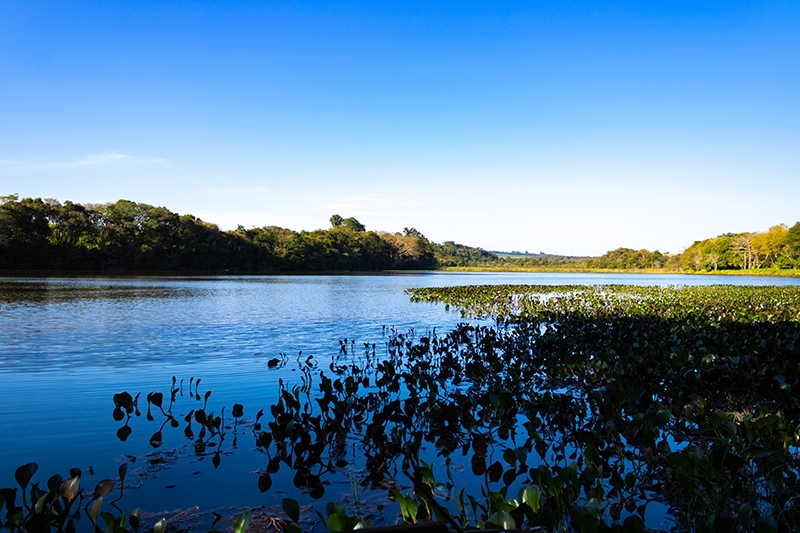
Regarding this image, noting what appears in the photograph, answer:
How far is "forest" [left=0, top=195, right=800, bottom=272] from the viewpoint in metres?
51.9

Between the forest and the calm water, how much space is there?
37200 mm

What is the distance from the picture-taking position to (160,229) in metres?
62.8

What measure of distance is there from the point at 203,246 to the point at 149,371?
62169mm

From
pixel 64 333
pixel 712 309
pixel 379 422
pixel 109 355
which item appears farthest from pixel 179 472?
pixel 712 309

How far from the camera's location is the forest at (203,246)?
51.9 meters

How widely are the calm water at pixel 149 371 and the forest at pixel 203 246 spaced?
37.2 meters

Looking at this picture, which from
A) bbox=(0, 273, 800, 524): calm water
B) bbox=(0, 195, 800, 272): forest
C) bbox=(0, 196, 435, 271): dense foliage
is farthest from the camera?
bbox=(0, 195, 800, 272): forest

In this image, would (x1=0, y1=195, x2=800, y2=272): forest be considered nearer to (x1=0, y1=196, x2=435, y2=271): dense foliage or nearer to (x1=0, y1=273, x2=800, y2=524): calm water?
(x1=0, y1=196, x2=435, y2=271): dense foliage

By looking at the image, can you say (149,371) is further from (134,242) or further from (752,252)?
(752,252)

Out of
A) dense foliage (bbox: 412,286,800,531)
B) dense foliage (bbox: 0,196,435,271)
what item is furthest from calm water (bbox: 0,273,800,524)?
dense foliage (bbox: 0,196,435,271)

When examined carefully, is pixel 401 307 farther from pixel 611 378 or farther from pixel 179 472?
pixel 179 472

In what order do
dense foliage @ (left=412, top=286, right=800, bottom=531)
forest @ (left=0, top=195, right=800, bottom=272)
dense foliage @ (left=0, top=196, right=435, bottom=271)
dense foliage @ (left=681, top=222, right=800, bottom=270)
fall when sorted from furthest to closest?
dense foliage @ (left=681, top=222, right=800, bottom=270)
forest @ (left=0, top=195, right=800, bottom=272)
dense foliage @ (left=0, top=196, right=435, bottom=271)
dense foliage @ (left=412, top=286, right=800, bottom=531)

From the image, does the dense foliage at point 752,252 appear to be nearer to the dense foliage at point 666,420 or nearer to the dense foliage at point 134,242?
the dense foliage at point 134,242

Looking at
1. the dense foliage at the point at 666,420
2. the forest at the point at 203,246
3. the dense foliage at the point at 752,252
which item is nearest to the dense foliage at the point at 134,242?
the forest at the point at 203,246
